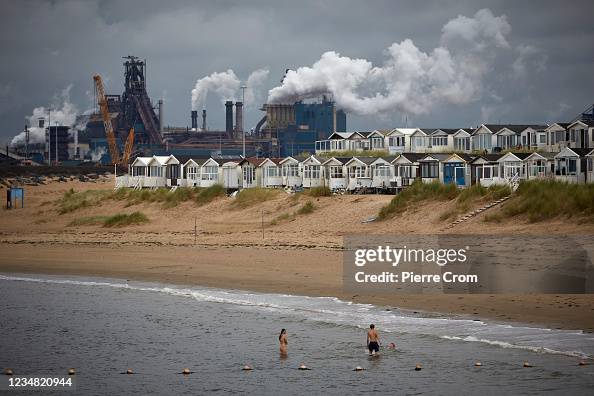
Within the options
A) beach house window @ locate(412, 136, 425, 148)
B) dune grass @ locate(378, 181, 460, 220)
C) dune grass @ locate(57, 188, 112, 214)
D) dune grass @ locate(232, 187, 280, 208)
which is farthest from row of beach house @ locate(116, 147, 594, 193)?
beach house window @ locate(412, 136, 425, 148)

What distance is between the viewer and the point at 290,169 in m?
92.8

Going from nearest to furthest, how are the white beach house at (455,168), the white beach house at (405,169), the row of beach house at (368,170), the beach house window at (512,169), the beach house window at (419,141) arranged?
the row of beach house at (368,170)
the beach house window at (512,169)
the white beach house at (455,168)
the white beach house at (405,169)
the beach house window at (419,141)

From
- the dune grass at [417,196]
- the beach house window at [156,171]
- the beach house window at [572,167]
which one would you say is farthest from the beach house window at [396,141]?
the dune grass at [417,196]

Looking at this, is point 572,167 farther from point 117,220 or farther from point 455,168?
point 117,220

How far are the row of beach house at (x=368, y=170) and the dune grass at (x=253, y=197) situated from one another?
1046cm

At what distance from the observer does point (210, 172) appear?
317 ft

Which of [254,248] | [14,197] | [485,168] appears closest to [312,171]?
[485,168]

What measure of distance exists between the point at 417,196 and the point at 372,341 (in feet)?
109

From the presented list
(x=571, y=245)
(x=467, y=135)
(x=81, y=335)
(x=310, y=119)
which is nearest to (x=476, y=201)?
(x=571, y=245)

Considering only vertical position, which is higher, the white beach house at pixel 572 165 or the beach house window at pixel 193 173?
the beach house window at pixel 193 173

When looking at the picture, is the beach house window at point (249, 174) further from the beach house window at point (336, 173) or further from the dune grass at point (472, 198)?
the dune grass at point (472, 198)

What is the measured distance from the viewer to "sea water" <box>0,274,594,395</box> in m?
24.0

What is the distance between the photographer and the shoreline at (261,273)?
30.4 m

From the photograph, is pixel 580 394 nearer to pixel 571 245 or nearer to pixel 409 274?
pixel 409 274
